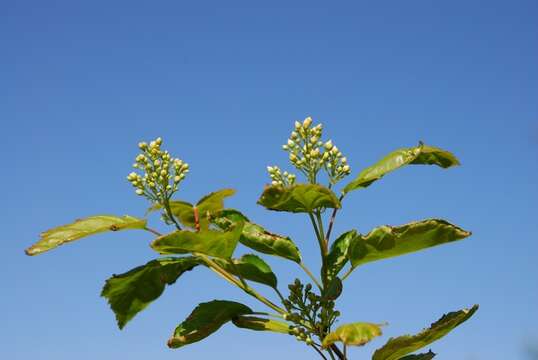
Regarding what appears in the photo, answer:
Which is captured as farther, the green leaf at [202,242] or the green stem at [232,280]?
the green stem at [232,280]

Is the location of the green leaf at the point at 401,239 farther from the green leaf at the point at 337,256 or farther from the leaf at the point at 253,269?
the leaf at the point at 253,269

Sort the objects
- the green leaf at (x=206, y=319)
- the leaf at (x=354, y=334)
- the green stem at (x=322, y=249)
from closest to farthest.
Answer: the leaf at (x=354, y=334) → the green stem at (x=322, y=249) → the green leaf at (x=206, y=319)

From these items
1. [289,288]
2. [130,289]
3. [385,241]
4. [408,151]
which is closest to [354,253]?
[385,241]

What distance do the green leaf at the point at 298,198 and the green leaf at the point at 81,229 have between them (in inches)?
33.4

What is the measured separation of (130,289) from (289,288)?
101 cm

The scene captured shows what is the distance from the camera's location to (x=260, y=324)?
403cm

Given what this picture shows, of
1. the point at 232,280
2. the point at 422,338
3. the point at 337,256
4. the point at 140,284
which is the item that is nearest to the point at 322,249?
the point at 337,256

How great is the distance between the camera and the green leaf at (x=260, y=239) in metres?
4.02

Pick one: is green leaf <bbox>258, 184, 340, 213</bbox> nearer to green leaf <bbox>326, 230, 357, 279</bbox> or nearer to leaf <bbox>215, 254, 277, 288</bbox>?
green leaf <bbox>326, 230, 357, 279</bbox>

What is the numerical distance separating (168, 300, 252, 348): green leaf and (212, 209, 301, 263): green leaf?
0.39 m

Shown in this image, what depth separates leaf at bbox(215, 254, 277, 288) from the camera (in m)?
4.08

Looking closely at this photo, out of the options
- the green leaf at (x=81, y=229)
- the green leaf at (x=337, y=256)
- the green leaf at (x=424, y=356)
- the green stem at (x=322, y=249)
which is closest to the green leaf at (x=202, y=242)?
the green leaf at (x=81, y=229)

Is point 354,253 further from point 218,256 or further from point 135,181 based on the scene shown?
point 135,181

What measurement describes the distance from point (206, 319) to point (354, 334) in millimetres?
1127
